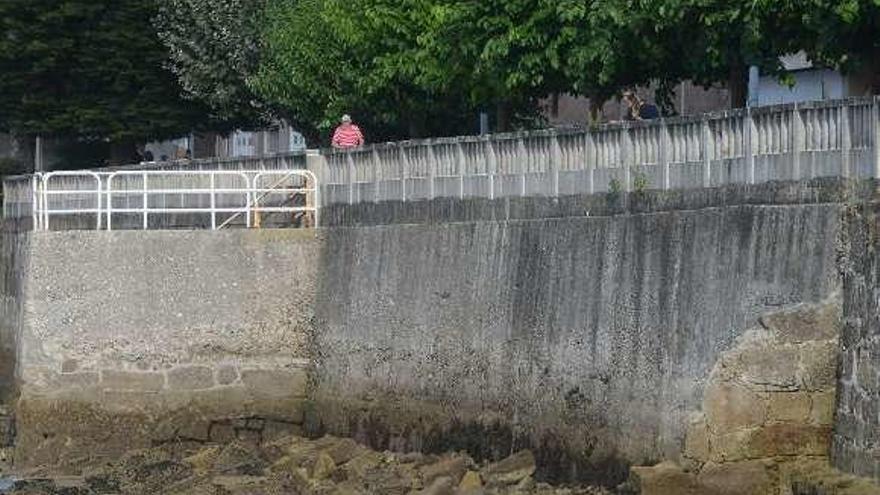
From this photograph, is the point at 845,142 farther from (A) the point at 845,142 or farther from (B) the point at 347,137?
(B) the point at 347,137

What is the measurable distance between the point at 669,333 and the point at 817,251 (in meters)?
2.99

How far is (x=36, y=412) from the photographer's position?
3500 centimetres

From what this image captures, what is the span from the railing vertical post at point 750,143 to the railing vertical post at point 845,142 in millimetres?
1636

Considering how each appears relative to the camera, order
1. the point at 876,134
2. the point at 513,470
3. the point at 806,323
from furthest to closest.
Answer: the point at 513,470
the point at 806,323
the point at 876,134

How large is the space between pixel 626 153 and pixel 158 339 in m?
9.25

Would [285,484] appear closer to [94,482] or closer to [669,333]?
[94,482]

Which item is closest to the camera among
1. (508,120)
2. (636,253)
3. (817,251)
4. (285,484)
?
(817,251)

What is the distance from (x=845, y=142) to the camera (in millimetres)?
24016

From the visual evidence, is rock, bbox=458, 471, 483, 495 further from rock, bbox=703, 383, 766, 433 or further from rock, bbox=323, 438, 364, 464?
rock, bbox=703, 383, 766, 433

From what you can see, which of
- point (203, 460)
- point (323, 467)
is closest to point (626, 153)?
point (323, 467)

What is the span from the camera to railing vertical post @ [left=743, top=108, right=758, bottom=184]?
25734mm

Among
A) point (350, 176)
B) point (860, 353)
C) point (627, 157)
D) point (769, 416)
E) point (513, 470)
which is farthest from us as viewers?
point (350, 176)

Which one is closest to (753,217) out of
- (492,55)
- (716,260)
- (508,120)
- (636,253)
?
(716,260)

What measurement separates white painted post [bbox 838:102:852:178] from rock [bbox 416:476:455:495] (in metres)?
7.42
